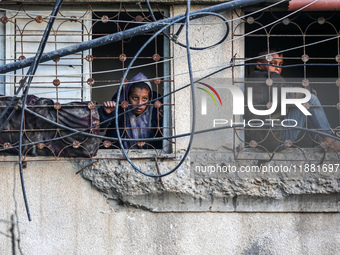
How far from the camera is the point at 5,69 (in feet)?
10.9

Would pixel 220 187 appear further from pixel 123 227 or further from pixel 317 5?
pixel 317 5

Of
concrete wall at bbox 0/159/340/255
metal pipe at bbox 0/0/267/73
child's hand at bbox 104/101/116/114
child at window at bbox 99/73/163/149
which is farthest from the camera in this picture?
child at window at bbox 99/73/163/149

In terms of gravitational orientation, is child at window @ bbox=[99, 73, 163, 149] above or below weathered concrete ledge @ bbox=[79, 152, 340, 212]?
above

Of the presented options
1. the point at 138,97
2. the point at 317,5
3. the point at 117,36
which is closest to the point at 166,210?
the point at 138,97

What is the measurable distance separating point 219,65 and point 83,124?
48.9 inches

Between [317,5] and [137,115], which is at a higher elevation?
[317,5]

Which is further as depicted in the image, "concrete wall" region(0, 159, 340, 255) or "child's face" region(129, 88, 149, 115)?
"child's face" region(129, 88, 149, 115)

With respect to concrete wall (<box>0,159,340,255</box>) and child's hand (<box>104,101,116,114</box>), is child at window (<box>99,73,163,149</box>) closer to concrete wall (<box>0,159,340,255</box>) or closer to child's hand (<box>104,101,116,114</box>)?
child's hand (<box>104,101,116,114</box>)

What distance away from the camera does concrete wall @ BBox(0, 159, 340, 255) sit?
420 centimetres

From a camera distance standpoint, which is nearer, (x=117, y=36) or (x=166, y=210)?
(x=117, y=36)

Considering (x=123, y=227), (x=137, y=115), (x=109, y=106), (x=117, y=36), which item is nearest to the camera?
(x=117, y=36)

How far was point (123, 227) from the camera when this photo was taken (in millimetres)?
4207

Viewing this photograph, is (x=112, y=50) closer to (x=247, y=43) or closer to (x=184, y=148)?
(x=247, y=43)

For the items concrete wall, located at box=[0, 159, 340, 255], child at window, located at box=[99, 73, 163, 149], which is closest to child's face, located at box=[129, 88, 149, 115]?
child at window, located at box=[99, 73, 163, 149]
